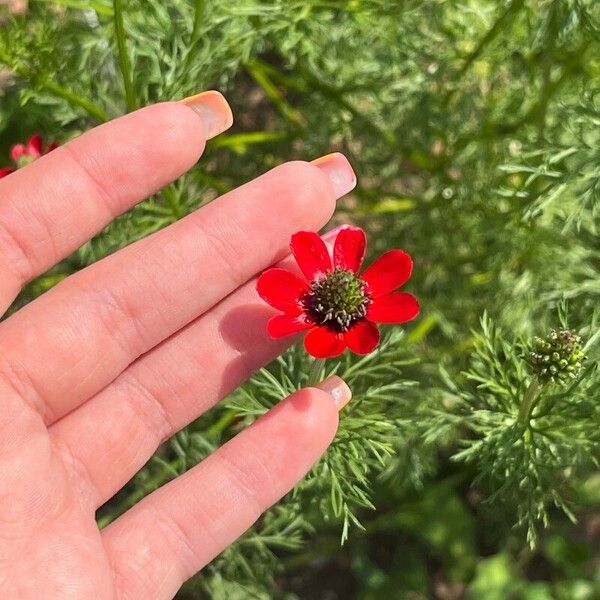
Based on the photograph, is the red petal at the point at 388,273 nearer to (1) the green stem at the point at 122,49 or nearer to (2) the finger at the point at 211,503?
(2) the finger at the point at 211,503

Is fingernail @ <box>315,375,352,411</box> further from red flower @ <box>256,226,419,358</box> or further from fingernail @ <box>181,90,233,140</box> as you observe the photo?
fingernail @ <box>181,90,233,140</box>

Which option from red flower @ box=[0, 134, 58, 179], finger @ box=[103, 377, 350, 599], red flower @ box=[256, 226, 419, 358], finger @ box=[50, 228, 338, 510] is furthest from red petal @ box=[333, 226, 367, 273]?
red flower @ box=[0, 134, 58, 179]

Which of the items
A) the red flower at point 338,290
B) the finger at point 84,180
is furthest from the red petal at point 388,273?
the finger at point 84,180

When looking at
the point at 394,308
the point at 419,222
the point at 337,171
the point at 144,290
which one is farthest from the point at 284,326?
the point at 419,222

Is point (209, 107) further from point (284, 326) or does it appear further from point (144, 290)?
point (284, 326)

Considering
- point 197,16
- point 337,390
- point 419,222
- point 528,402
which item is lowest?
point 419,222
